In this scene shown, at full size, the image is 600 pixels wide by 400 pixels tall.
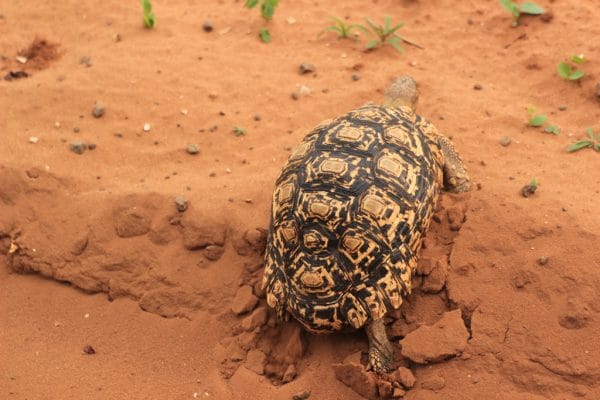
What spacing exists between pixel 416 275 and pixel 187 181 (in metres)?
2.06

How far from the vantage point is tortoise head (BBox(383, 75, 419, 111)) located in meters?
5.79

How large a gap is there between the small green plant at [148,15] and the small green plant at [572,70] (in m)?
4.16

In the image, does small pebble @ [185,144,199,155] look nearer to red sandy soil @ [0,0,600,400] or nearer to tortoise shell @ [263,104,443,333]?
red sandy soil @ [0,0,600,400]

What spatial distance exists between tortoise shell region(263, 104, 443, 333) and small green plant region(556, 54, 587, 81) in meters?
2.57

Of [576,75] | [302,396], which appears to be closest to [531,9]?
[576,75]

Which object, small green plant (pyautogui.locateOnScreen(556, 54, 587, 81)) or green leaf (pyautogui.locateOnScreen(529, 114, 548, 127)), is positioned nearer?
green leaf (pyautogui.locateOnScreen(529, 114, 548, 127))

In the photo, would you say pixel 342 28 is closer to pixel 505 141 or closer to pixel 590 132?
pixel 505 141

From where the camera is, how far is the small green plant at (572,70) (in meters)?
6.43

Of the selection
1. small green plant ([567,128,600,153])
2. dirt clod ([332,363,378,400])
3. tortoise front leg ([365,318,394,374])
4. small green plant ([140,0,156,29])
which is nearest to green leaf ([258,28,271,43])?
small green plant ([140,0,156,29])

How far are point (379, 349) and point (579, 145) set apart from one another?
2521 millimetres

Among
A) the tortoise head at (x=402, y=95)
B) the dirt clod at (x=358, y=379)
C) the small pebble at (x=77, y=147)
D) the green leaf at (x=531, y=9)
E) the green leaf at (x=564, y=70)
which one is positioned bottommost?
the dirt clod at (x=358, y=379)

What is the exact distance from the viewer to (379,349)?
427cm

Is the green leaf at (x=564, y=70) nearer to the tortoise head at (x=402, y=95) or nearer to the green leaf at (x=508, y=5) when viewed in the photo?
the green leaf at (x=508, y=5)

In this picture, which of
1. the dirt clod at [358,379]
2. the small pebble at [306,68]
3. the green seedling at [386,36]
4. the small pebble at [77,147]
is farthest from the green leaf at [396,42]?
the dirt clod at [358,379]
